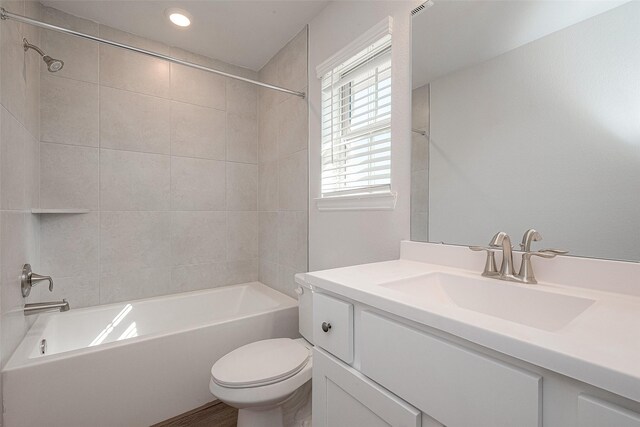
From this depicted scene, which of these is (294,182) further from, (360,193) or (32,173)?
(32,173)

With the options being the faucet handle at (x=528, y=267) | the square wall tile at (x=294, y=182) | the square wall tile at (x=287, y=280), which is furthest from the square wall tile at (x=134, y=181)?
the faucet handle at (x=528, y=267)

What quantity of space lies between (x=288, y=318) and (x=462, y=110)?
165 cm

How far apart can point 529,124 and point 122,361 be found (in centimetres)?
206

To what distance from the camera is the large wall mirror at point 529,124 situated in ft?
2.52

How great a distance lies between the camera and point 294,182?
2164 mm

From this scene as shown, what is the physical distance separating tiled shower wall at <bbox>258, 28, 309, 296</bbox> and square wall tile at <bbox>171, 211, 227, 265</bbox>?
0.36 m

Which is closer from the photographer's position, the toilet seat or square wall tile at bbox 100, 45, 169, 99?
the toilet seat

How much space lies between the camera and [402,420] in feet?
2.15

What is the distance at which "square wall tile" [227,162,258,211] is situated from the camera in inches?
100

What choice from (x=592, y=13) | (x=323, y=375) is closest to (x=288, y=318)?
(x=323, y=375)

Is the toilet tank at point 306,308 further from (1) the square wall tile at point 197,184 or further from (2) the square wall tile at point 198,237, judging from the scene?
(1) the square wall tile at point 197,184

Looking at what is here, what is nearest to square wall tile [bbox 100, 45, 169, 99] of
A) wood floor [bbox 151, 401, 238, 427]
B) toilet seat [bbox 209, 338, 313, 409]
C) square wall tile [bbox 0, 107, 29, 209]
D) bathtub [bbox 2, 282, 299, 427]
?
square wall tile [bbox 0, 107, 29, 209]

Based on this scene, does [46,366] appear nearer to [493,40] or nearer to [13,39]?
[13,39]

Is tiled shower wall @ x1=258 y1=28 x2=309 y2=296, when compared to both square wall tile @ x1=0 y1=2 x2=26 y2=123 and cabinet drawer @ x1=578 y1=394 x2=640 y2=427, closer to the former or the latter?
square wall tile @ x1=0 y1=2 x2=26 y2=123
